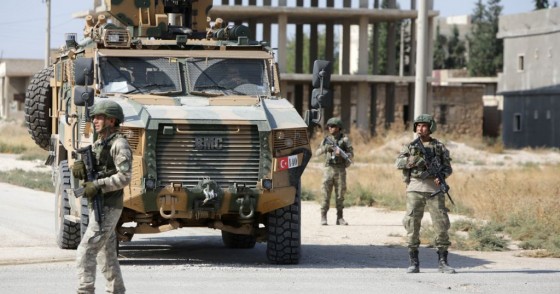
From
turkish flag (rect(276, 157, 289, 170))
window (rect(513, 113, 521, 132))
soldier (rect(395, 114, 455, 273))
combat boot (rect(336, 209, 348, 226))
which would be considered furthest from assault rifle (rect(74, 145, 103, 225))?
window (rect(513, 113, 521, 132))

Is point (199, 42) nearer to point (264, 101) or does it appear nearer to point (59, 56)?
point (264, 101)

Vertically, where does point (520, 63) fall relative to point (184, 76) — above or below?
above

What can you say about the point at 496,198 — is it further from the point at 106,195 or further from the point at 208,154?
the point at 106,195

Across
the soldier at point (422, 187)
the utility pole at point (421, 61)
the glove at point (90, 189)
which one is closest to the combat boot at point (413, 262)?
the soldier at point (422, 187)

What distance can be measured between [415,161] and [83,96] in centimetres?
372

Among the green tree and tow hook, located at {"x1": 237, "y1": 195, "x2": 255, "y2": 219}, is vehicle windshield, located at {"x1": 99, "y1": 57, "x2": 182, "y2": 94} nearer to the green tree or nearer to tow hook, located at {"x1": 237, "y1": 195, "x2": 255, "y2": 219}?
tow hook, located at {"x1": 237, "y1": 195, "x2": 255, "y2": 219}

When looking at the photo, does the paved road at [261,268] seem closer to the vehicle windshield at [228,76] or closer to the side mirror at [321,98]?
the side mirror at [321,98]

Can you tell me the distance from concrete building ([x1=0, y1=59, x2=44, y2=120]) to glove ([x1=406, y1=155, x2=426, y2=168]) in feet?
256

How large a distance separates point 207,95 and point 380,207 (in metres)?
10.1

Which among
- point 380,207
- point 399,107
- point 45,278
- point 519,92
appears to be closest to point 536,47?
point 519,92

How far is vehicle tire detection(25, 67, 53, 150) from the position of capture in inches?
698

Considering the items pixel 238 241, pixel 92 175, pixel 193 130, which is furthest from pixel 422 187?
pixel 92 175

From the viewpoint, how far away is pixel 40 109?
58.2 feet

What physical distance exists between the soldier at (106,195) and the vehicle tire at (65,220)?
4976 mm
